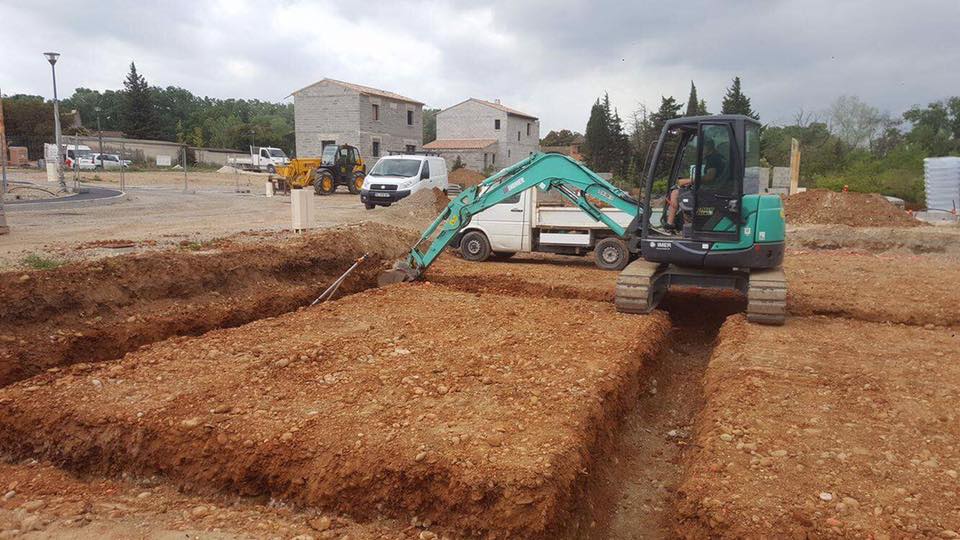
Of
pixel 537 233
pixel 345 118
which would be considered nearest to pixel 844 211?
pixel 537 233

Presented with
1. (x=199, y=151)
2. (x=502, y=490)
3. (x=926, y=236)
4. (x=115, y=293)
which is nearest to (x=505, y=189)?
(x=115, y=293)

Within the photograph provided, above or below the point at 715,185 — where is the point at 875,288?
below

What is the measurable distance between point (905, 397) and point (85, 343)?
7.76m

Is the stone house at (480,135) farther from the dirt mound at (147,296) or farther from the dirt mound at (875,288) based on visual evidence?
the dirt mound at (147,296)

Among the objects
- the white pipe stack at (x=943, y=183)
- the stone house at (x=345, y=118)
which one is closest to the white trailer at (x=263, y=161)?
the stone house at (x=345, y=118)

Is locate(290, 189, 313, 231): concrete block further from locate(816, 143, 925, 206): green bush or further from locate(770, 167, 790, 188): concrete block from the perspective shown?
locate(816, 143, 925, 206): green bush

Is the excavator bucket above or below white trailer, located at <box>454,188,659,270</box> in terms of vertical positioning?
below

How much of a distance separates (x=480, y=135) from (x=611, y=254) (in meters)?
41.5

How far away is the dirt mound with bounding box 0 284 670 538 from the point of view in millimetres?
4055

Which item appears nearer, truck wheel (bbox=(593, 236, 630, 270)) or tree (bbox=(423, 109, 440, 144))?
truck wheel (bbox=(593, 236, 630, 270))

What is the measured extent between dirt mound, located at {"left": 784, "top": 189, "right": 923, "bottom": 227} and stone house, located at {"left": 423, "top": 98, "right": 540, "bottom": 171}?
3145 centimetres

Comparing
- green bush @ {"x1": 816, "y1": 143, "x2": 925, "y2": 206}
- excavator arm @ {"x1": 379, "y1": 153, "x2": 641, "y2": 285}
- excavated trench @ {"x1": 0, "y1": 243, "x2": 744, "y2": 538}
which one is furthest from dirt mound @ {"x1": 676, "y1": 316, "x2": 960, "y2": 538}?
green bush @ {"x1": 816, "y1": 143, "x2": 925, "y2": 206}

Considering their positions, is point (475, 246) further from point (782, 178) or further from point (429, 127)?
point (429, 127)

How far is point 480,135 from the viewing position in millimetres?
52281
